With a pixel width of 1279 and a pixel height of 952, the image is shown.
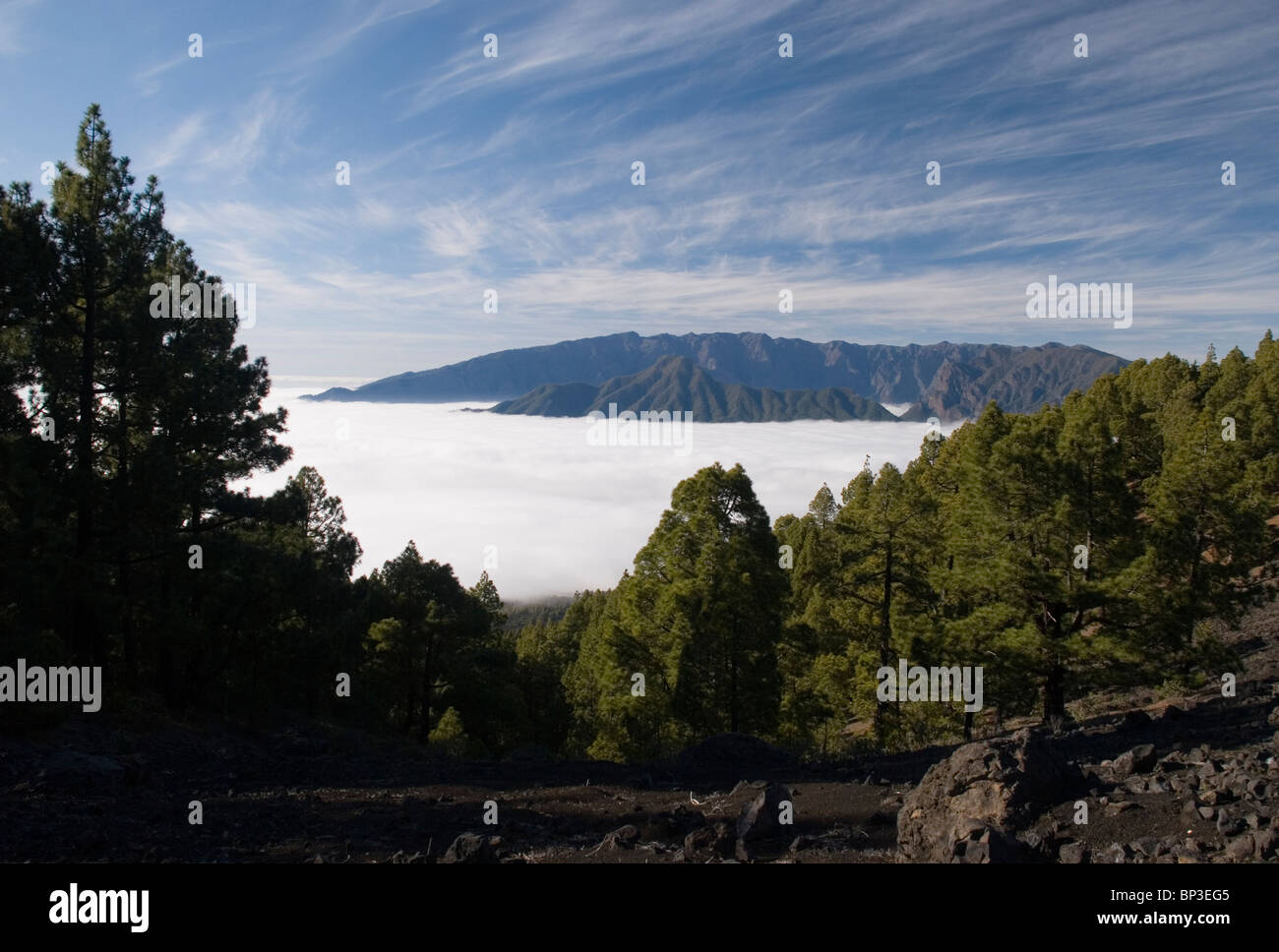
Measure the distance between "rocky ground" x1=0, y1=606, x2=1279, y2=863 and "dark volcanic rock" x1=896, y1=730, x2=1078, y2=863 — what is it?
2 cm

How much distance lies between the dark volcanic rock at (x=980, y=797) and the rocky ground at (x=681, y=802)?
0.02 metres

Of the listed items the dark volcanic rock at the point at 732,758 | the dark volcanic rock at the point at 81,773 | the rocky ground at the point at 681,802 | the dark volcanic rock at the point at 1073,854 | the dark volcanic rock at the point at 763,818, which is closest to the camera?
the dark volcanic rock at the point at 1073,854

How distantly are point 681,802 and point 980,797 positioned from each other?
16.4ft

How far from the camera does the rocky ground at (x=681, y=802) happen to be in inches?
285

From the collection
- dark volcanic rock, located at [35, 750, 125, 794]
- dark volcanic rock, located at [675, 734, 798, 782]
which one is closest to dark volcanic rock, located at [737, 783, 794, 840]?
dark volcanic rock, located at [675, 734, 798, 782]

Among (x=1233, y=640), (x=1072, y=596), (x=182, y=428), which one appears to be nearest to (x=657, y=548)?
(x=1072, y=596)

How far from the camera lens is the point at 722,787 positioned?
1234cm

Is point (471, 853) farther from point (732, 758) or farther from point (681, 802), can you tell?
point (732, 758)

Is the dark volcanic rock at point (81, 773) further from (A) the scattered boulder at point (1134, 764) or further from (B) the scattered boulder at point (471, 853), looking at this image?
(A) the scattered boulder at point (1134, 764)

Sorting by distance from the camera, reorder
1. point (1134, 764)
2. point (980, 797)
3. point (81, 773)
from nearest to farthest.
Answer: point (980, 797)
point (1134, 764)
point (81, 773)

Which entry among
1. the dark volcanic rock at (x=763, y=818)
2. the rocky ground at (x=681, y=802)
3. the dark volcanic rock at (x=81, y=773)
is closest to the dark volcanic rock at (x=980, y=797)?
the rocky ground at (x=681, y=802)

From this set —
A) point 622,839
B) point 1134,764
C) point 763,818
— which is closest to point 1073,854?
point 763,818

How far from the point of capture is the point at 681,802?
1123cm
